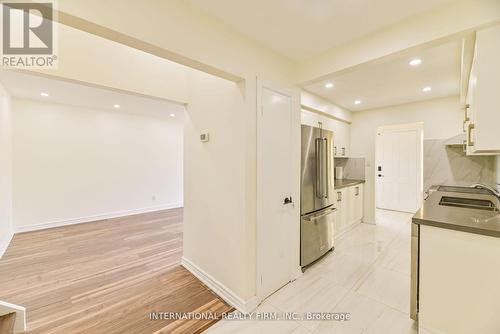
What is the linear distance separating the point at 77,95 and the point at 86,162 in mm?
1610

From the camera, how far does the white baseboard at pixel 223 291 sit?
1925 millimetres

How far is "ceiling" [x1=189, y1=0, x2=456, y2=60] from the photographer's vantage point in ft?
5.00

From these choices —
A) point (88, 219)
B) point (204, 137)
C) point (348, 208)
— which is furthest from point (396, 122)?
point (88, 219)

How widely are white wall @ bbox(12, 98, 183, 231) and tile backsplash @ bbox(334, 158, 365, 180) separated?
15.6ft

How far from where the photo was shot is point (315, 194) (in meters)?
2.78

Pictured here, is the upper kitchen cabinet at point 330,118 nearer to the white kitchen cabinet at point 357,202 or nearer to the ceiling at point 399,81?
the ceiling at point 399,81

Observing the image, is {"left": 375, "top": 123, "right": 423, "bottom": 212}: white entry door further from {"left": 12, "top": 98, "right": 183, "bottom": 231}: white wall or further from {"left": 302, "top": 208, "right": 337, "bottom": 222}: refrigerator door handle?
{"left": 12, "top": 98, "right": 183, "bottom": 231}: white wall

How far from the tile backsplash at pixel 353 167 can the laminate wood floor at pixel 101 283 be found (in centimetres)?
396

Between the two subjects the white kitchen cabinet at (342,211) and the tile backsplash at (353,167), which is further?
the tile backsplash at (353,167)

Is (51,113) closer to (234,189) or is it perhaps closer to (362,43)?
(234,189)

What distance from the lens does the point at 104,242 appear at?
356 centimetres

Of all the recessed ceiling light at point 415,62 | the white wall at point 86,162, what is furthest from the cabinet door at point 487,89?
the white wall at point 86,162

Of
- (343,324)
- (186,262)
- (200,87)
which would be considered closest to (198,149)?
(200,87)

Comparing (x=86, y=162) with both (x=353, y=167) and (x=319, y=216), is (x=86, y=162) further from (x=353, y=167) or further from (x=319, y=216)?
(x=353, y=167)
